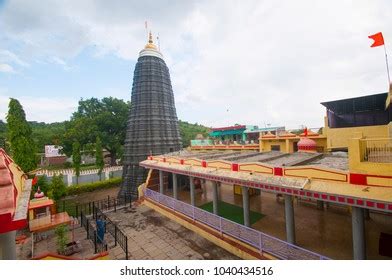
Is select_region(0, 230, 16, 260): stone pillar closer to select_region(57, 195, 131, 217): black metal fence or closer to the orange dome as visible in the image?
select_region(57, 195, 131, 217): black metal fence

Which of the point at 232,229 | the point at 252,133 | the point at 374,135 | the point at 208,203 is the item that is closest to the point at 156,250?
the point at 232,229

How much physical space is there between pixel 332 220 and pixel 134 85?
20.1 meters

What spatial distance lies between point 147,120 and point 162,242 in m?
13.0

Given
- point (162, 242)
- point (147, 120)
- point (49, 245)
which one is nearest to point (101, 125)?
point (147, 120)

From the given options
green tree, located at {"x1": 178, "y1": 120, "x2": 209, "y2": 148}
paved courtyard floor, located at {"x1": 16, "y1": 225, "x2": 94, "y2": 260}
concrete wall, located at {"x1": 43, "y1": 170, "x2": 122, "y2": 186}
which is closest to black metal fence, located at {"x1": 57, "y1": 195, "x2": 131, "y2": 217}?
paved courtyard floor, located at {"x1": 16, "y1": 225, "x2": 94, "y2": 260}

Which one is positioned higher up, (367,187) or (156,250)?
(367,187)

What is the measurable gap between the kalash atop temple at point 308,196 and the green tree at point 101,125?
61.3ft

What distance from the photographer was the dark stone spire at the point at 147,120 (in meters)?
19.7

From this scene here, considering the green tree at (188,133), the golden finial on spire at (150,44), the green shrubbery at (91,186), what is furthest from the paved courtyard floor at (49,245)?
the green tree at (188,133)

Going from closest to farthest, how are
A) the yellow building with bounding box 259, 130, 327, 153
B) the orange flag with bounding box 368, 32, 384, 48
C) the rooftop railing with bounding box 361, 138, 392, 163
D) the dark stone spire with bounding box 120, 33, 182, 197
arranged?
A: the rooftop railing with bounding box 361, 138, 392, 163 → the orange flag with bounding box 368, 32, 384, 48 → the yellow building with bounding box 259, 130, 327, 153 → the dark stone spire with bounding box 120, 33, 182, 197

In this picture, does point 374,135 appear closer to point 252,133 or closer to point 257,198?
point 257,198

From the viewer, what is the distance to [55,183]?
15.6 meters

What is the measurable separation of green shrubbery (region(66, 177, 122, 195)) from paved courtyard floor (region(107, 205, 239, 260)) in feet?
41.3

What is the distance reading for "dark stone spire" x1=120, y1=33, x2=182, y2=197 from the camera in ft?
64.7
